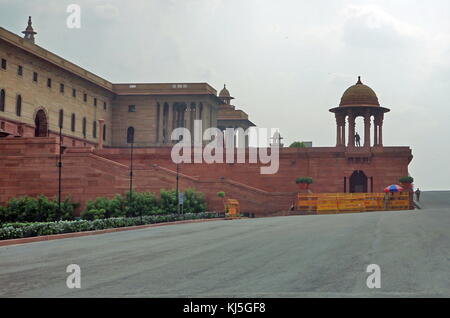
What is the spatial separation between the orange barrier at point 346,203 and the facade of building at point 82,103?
23497 millimetres

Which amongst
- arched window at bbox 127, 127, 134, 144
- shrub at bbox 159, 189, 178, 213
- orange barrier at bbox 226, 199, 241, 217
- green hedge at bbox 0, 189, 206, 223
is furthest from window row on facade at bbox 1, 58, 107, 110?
orange barrier at bbox 226, 199, 241, 217

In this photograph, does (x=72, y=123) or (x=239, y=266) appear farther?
(x=72, y=123)

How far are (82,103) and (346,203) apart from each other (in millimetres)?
35946

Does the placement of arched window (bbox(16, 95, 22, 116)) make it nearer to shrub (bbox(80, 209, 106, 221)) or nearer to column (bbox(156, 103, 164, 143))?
shrub (bbox(80, 209, 106, 221))

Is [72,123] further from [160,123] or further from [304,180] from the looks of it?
[304,180]

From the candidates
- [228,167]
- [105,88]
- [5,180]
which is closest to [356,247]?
[5,180]

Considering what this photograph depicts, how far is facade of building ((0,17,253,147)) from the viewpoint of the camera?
2416 inches

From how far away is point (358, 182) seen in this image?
65938 mm

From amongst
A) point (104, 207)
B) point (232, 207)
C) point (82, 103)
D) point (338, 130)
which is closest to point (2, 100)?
point (104, 207)

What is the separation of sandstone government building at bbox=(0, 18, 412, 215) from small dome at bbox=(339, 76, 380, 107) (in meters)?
0.10

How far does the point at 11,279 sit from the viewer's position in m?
14.2

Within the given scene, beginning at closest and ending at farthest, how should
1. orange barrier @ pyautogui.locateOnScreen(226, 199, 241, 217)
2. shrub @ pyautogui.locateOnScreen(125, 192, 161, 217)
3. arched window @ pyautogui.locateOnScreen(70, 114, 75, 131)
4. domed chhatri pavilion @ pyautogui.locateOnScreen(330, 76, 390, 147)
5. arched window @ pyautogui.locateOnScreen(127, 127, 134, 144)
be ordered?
shrub @ pyautogui.locateOnScreen(125, 192, 161, 217)
orange barrier @ pyautogui.locateOnScreen(226, 199, 241, 217)
domed chhatri pavilion @ pyautogui.locateOnScreen(330, 76, 390, 147)
arched window @ pyautogui.locateOnScreen(70, 114, 75, 131)
arched window @ pyautogui.locateOnScreen(127, 127, 134, 144)

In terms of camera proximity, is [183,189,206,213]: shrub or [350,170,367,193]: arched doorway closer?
[183,189,206,213]: shrub
